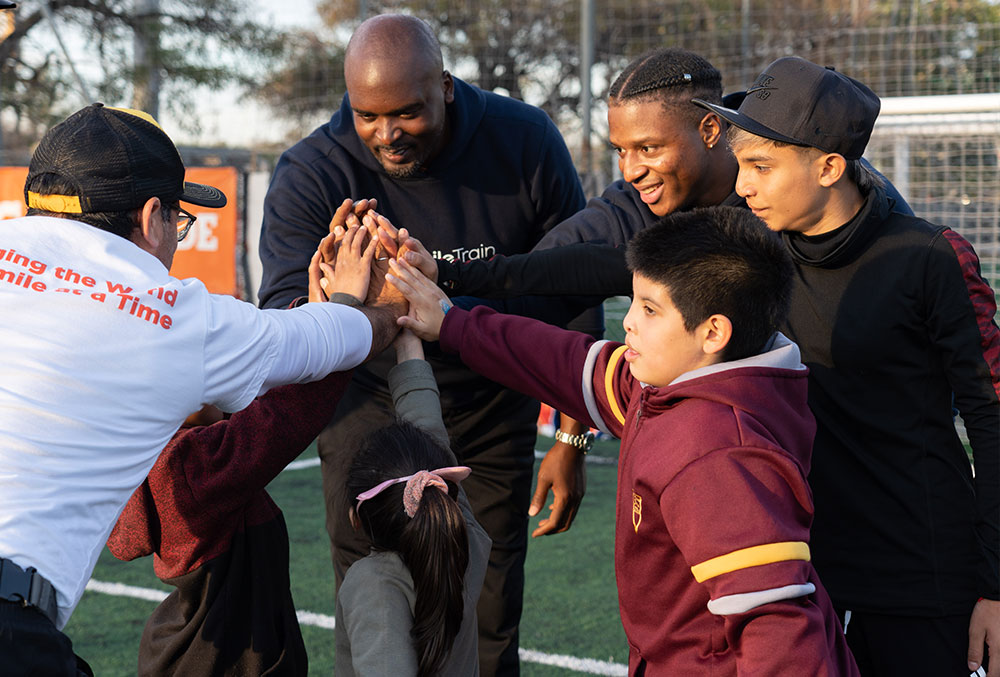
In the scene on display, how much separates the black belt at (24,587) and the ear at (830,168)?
191cm

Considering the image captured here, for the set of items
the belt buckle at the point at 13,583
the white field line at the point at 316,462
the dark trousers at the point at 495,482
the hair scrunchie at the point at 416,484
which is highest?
the belt buckle at the point at 13,583

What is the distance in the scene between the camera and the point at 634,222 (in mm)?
3076

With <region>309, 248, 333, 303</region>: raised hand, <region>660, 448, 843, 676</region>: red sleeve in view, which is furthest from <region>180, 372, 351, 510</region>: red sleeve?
<region>660, 448, 843, 676</region>: red sleeve

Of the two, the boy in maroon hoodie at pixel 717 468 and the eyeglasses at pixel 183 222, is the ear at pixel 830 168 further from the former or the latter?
the eyeglasses at pixel 183 222

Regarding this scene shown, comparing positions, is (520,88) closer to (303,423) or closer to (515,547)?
(515,547)

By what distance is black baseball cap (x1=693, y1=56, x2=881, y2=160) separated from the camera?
248 cm

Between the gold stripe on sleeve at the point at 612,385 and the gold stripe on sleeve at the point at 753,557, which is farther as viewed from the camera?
the gold stripe on sleeve at the point at 612,385

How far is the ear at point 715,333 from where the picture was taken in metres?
2.15

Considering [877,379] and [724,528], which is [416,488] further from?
[877,379]

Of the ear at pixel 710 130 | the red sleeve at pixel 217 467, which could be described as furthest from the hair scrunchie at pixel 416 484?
the ear at pixel 710 130

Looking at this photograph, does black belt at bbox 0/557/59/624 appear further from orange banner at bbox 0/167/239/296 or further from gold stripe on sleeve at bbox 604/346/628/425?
orange banner at bbox 0/167/239/296

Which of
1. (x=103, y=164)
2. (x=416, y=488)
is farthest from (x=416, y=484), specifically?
(x=103, y=164)

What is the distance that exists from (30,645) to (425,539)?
0.87 m

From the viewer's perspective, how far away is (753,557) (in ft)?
6.28
